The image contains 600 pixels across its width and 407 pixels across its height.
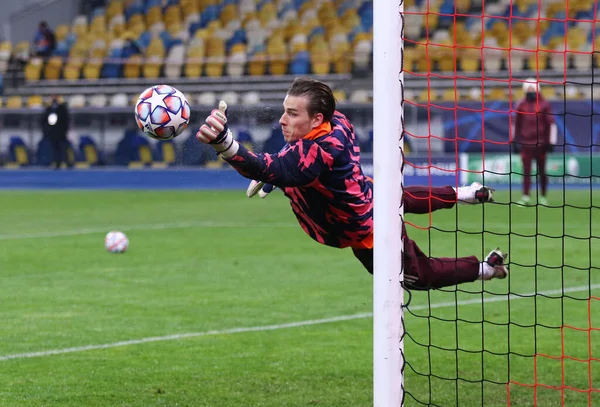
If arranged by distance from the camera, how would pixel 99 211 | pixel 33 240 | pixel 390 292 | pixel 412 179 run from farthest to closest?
1. pixel 412 179
2. pixel 99 211
3. pixel 33 240
4. pixel 390 292

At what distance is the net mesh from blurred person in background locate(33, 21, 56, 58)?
10241mm

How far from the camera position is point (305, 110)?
557 cm

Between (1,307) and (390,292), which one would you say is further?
(1,307)

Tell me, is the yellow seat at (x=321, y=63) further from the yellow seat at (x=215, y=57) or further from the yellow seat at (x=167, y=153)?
the yellow seat at (x=167, y=153)

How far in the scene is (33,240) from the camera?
44.4ft

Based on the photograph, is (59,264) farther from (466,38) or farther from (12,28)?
(12,28)

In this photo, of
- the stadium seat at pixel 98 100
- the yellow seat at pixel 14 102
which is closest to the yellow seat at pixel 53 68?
the yellow seat at pixel 14 102

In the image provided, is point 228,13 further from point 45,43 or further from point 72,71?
point 45,43

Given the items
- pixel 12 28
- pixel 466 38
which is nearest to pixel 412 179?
pixel 466 38

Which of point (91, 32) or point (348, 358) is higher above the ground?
point (91, 32)

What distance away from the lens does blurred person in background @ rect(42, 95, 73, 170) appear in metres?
24.9

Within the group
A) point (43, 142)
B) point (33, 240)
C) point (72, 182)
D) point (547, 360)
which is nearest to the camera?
point (547, 360)

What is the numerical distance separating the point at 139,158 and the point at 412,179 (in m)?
6.80

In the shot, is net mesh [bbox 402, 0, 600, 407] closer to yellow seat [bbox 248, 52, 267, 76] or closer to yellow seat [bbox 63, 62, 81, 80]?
yellow seat [bbox 248, 52, 267, 76]
